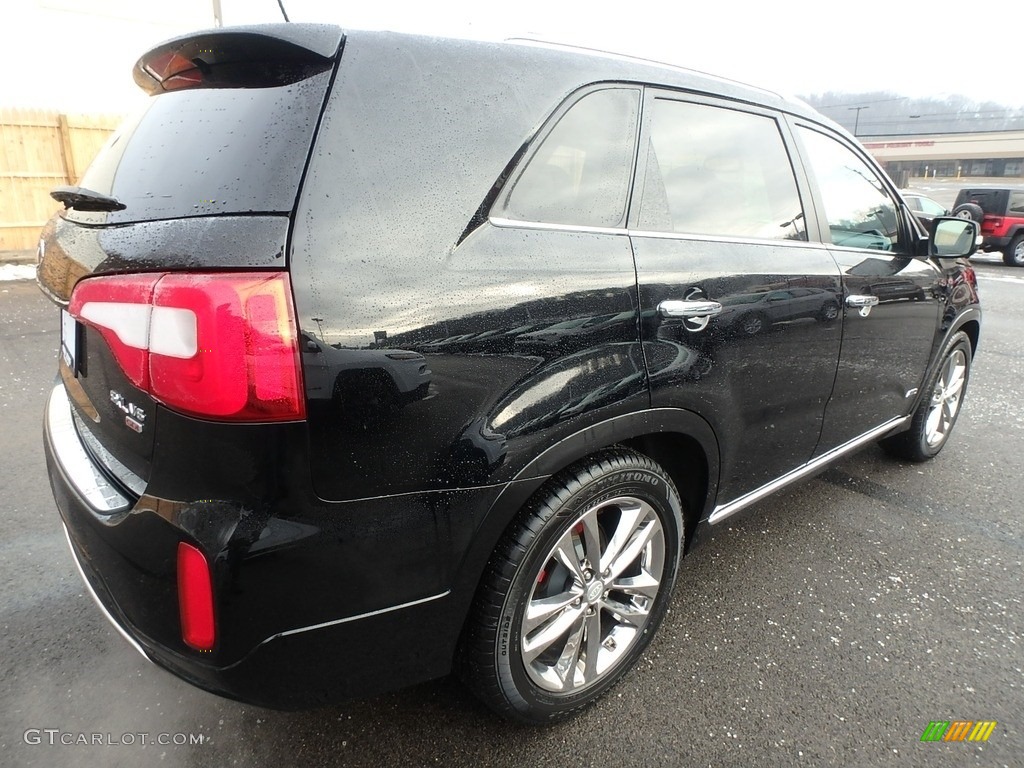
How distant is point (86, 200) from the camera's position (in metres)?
1.56

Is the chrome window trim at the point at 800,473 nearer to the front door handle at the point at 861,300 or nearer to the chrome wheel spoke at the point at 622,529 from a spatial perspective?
the chrome wheel spoke at the point at 622,529

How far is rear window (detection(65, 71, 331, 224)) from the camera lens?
1.28 meters

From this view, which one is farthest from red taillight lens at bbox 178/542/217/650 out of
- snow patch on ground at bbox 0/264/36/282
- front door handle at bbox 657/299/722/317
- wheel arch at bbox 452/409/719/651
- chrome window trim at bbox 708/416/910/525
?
snow patch on ground at bbox 0/264/36/282

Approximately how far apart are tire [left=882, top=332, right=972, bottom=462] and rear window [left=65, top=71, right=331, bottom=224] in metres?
3.45

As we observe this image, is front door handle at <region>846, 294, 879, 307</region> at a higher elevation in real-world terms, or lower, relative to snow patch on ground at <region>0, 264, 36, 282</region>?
higher

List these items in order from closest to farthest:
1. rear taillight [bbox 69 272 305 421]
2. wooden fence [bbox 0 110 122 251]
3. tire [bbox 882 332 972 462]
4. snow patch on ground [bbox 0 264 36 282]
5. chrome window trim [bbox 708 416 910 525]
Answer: rear taillight [bbox 69 272 305 421] < chrome window trim [bbox 708 416 910 525] < tire [bbox 882 332 972 462] < snow patch on ground [bbox 0 264 36 282] < wooden fence [bbox 0 110 122 251]

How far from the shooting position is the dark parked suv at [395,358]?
1259mm

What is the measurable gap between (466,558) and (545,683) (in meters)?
0.56

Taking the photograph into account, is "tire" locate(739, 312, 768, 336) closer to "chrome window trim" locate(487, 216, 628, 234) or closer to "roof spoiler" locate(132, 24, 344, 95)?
"chrome window trim" locate(487, 216, 628, 234)

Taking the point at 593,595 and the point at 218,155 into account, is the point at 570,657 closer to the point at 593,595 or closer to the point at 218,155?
the point at 593,595

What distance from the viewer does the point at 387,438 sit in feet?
4.40

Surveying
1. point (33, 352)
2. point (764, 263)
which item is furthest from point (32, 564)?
point (33, 352)

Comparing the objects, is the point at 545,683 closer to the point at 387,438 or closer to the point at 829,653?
the point at 387,438

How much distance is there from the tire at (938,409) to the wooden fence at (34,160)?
12214 mm
